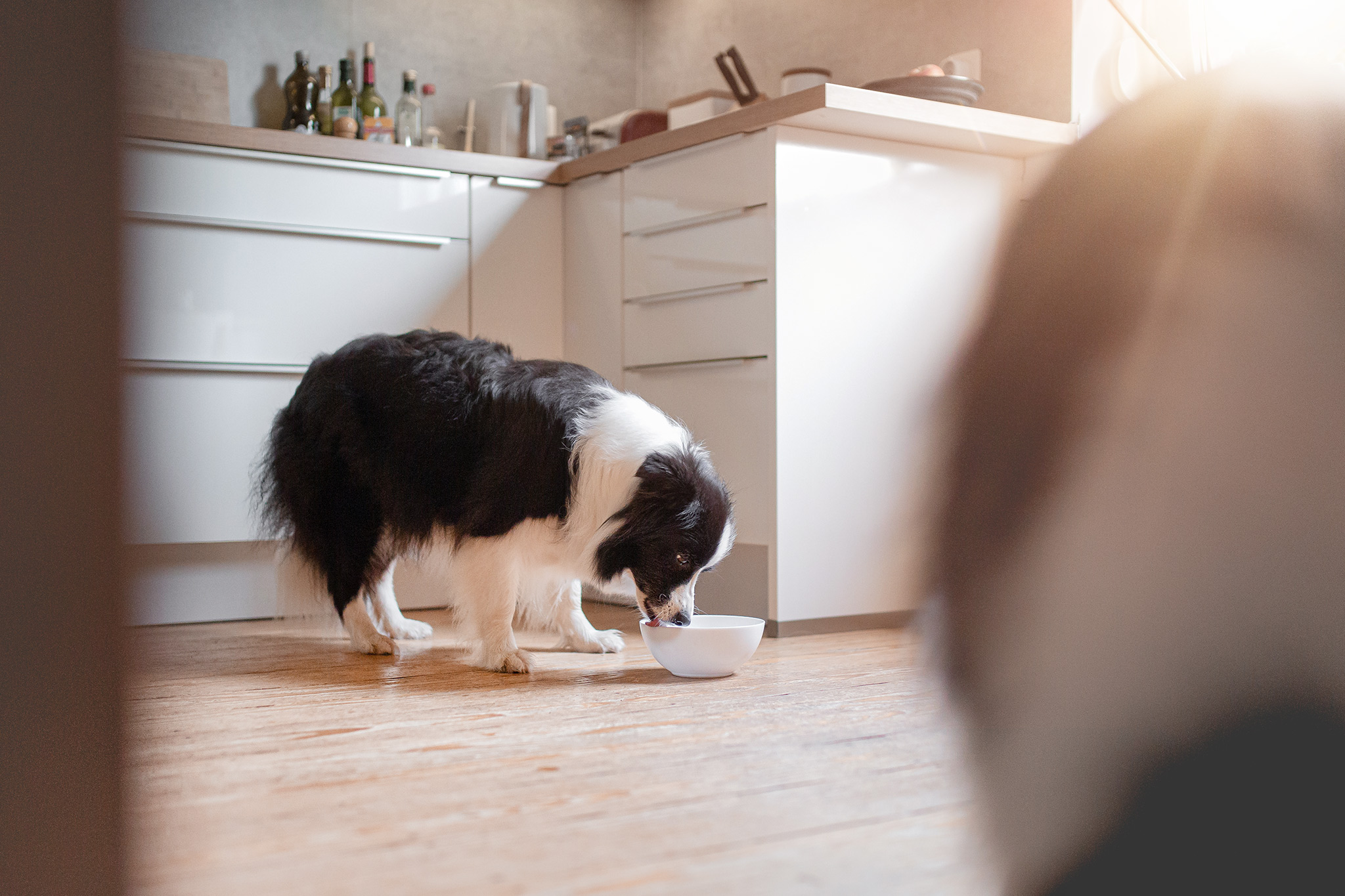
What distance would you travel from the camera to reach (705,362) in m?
2.71

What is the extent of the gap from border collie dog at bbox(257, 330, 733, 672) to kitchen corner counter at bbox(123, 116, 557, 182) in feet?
2.48

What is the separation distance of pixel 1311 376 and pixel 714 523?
167 cm

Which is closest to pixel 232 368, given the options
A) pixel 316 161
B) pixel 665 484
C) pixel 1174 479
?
pixel 316 161

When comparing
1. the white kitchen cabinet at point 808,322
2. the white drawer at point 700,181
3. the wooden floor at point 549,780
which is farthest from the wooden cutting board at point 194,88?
the wooden floor at point 549,780

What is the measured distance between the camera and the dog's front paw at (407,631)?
101 inches

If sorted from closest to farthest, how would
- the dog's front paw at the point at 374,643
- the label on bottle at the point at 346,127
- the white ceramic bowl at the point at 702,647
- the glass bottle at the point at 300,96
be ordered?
1. the white ceramic bowl at the point at 702,647
2. the dog's front paw at the point at 374,643
3. the label on bottle at the point at 346,127
4. the glass bottle at the point at 300,96

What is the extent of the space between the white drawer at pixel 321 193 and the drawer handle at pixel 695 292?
1.87ft

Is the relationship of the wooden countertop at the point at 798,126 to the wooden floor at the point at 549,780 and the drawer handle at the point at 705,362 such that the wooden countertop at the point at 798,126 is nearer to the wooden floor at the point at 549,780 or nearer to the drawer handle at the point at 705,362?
the drawer handle at the point at 705,362

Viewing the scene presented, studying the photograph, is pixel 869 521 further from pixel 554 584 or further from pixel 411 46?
pixel 411 46

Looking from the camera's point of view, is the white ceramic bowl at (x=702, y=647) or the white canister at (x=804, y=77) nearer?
the white ceramic bowl at (x=702, y=647)

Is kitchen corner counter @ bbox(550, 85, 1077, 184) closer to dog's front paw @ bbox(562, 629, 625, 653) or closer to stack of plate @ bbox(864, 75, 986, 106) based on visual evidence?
stack of plate @ bbox(864, 75, 986, 106)

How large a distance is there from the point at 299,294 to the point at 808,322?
136cm

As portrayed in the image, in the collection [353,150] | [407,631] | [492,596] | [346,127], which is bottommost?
[407,631]

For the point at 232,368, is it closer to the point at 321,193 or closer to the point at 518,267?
the point at 321,193
